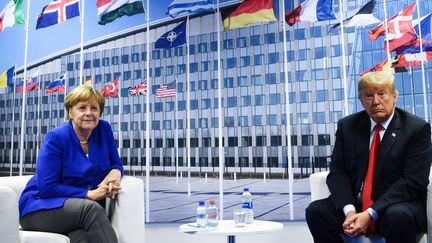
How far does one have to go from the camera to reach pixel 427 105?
6.26m

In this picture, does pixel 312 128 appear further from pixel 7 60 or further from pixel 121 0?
pixel 7 60

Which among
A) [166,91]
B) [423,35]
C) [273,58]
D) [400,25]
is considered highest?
[273,58]

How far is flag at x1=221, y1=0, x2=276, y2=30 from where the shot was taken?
585 cm

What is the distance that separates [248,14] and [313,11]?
3.57ft

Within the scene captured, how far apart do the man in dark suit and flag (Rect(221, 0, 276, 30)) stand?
4.18 meters

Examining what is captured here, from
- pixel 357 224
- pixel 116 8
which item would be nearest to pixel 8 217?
pixel 357 224

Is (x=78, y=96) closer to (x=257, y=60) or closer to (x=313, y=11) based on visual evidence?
(x=313, y=11)

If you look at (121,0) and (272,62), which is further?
(272,62)

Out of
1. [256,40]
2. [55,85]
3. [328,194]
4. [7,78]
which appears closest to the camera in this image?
[328,194]

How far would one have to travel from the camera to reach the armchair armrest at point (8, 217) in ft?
4.83

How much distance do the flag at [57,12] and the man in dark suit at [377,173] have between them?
536 cm

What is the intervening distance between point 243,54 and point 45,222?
33.3 ft

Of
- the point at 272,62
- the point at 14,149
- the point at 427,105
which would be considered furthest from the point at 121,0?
the point at 272,62

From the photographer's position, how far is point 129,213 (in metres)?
1.91
